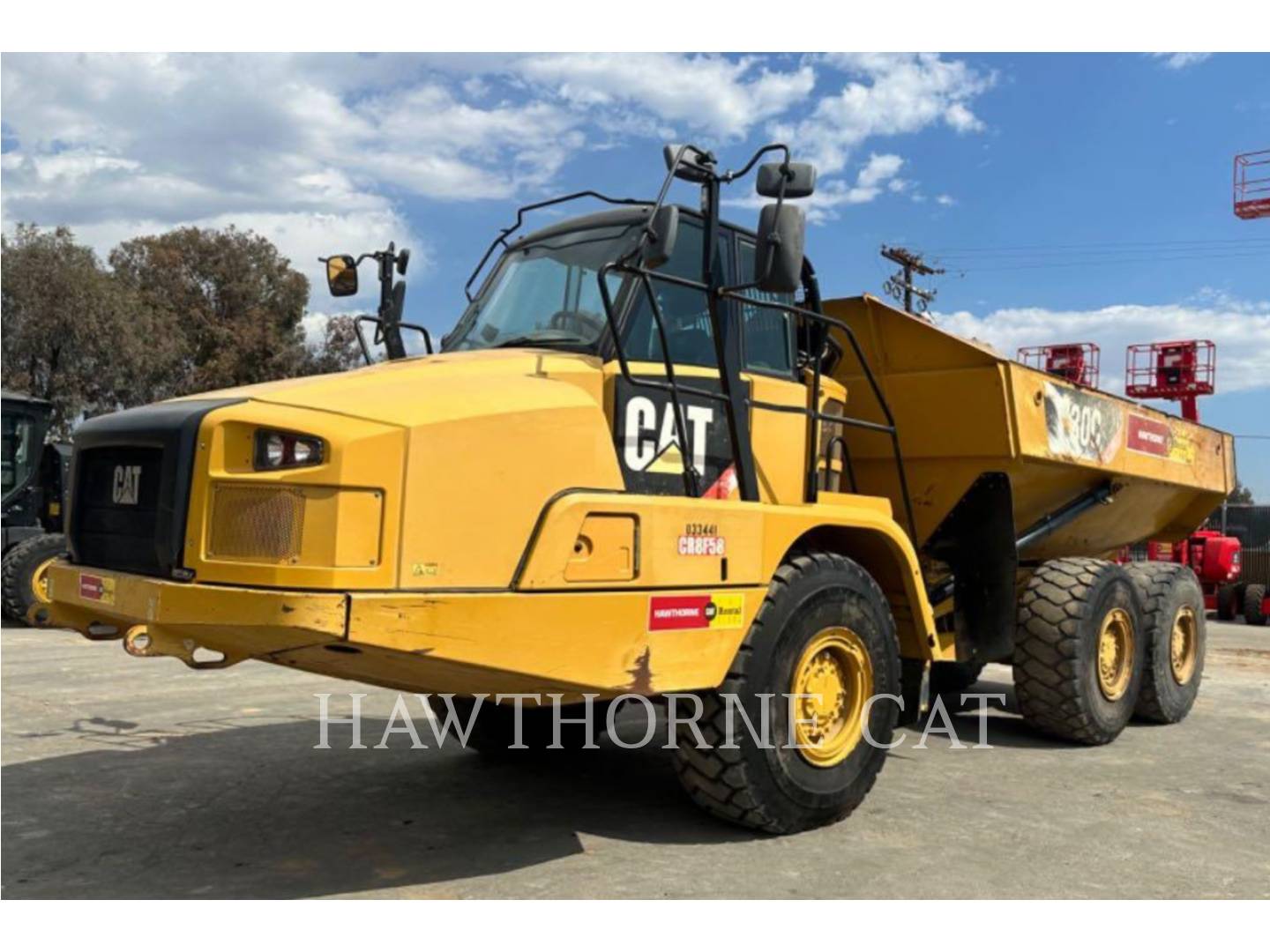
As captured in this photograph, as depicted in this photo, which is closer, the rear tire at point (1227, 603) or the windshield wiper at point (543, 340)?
the windshield wiper at point (543, 340)

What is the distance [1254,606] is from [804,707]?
1907cm

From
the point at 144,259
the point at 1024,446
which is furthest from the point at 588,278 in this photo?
the point at 144,259

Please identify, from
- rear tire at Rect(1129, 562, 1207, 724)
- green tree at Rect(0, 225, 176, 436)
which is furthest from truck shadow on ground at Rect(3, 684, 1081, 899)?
green tree at Rect(0, 225, 176, 436)

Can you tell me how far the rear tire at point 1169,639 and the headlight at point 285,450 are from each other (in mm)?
6513

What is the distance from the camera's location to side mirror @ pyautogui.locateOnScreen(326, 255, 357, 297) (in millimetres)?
5902

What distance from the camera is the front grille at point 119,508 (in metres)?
4.11

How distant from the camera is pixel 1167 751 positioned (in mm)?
7402

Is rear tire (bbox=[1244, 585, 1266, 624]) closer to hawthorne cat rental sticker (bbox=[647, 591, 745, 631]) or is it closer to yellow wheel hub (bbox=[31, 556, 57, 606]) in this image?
hawthorne cat rental sticker (bbox=[647, 591, 745, 631])

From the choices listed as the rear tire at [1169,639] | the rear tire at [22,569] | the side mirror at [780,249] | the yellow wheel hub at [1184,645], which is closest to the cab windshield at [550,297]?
the side mirror at [780,249]

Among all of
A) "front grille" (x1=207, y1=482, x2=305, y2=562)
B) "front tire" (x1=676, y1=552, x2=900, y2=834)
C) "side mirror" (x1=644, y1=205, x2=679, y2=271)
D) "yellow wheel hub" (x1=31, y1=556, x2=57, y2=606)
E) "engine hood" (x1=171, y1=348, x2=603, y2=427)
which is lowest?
"front tire" (x1=676, y1=552, x2=900, y2=834)

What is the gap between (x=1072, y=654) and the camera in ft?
23.7

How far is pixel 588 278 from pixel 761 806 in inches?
97.0

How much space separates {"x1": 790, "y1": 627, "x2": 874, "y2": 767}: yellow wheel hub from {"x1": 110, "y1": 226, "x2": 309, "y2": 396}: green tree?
97.7ft

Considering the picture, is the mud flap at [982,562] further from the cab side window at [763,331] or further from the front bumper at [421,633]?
the front bumper at [421,633]
